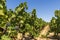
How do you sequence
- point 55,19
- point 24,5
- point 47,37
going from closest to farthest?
point 24,5 → point 55,19 → point 47,37

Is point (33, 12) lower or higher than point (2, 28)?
higher

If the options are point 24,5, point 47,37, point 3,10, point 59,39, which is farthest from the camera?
point 47,37

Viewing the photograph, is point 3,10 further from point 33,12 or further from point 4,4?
point 33,12

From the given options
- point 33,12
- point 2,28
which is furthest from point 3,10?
point 33,12

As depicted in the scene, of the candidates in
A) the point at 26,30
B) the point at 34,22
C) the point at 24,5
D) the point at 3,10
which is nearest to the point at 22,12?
the point at 24,5

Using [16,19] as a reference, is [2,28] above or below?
below

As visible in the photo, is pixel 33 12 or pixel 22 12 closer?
pixel 22 12

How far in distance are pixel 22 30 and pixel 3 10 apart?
23.5 m

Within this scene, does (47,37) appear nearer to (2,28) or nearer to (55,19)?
(55,19)

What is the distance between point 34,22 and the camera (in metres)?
53.7

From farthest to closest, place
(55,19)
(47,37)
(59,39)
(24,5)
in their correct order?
1. (47,37)
2. (59,39)
3. (55,19)
4. (24,5)

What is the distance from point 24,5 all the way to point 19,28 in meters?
7.52

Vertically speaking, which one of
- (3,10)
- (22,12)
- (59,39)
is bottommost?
(59,39)

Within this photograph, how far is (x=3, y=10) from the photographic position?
24.1m
